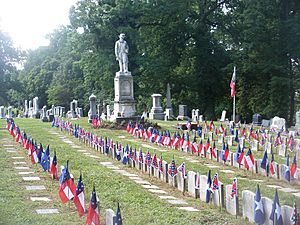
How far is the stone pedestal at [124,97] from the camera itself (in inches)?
1148

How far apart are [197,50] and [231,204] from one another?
34.7 meters

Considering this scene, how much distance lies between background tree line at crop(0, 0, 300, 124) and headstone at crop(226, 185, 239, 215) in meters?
26.8

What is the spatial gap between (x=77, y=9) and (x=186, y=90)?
534 inches

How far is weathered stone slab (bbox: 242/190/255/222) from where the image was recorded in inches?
330

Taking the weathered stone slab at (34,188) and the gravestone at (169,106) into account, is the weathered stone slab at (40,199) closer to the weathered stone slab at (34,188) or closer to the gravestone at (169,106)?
the weathered stone slab at (34,188)

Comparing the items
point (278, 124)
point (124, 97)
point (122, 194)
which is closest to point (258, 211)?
point (122, 194)

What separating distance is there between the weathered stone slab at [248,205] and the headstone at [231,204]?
24 centimetres

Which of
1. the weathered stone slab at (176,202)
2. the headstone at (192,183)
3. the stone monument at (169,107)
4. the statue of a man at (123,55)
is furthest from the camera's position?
the stone monument at (169,107)

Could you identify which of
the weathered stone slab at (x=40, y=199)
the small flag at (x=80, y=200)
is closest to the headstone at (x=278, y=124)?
the weathered stone slab at (x=40, y=199)

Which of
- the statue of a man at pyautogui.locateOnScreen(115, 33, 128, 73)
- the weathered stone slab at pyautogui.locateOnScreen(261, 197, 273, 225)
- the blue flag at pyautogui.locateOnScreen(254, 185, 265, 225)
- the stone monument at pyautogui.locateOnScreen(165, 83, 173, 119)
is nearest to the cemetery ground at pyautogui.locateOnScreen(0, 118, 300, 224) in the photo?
the blue flag at pyautogui.locateOnScreen(254, 185, 265, 225)

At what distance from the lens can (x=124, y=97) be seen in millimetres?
29266

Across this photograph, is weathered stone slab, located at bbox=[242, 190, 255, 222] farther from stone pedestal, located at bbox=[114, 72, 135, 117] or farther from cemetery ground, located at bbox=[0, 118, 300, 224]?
stone pedestal, located at bbox=[114, 72, 135, 117]

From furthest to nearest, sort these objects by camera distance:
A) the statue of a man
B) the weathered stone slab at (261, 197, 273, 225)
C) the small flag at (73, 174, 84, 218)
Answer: the statue of a man, the small flag at (73, 174, 84, 218), the weathered stone slab at (261, 197, 273, 225)

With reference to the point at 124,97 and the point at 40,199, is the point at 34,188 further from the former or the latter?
the point at 124,97
